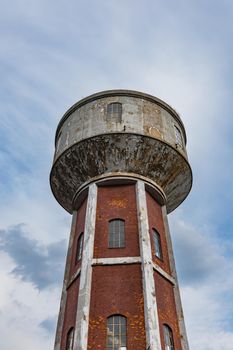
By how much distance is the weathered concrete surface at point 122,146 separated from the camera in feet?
52.6

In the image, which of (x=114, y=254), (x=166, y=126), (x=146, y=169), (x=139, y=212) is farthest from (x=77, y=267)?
(x=166, y=126)

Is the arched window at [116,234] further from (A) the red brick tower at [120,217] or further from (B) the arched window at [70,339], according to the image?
(B) the arched window at [70,339]

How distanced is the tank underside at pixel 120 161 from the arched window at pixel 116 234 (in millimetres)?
2212

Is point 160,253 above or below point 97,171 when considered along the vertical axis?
below

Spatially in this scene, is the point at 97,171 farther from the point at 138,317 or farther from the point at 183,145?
the point at 138,317

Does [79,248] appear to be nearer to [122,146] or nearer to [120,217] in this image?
[120,217]

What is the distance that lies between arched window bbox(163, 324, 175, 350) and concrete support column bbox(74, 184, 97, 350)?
2728 mm

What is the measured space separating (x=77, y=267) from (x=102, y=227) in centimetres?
185

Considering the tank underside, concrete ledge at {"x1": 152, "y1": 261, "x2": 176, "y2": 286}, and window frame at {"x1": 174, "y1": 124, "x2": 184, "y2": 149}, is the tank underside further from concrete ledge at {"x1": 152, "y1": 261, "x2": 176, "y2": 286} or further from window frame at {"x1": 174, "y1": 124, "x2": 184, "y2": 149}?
concrete ledge at {"x1": 152, "y1": 261, "x2": 176, "y2": 286}

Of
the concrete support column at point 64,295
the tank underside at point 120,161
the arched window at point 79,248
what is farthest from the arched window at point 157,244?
the concrete support column at point 64,295

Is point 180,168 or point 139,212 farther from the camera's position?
point 180,168

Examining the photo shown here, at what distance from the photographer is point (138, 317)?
12266mm

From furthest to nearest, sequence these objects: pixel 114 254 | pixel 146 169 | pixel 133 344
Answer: pixel 146 169 → pixel 114 254 → pixel 133 344

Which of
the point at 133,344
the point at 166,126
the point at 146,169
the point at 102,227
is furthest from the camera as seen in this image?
the point at 166,126
